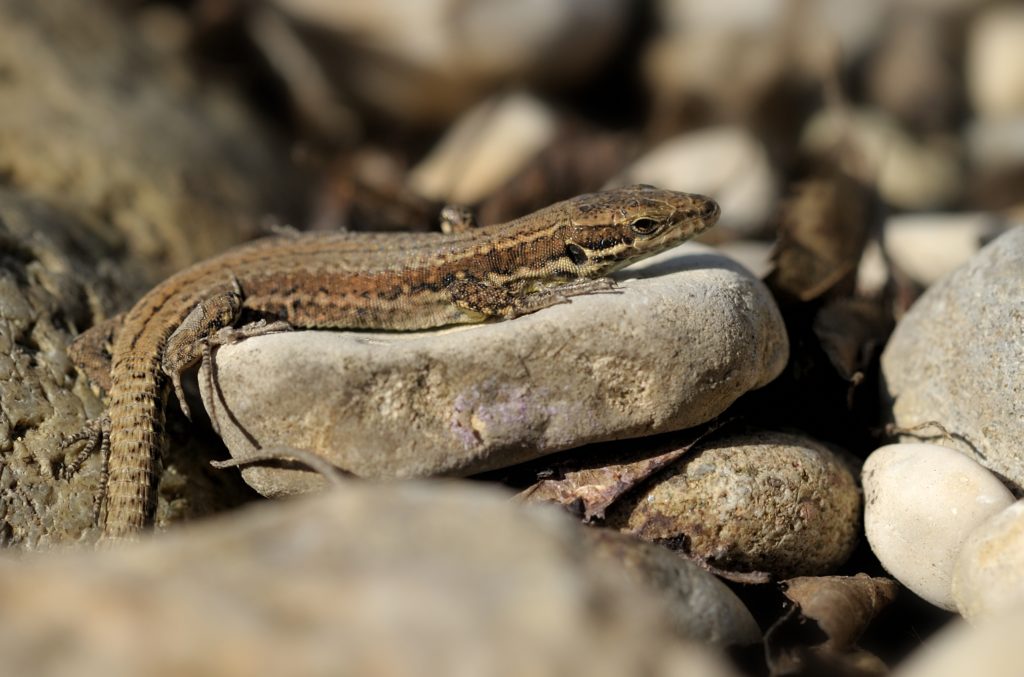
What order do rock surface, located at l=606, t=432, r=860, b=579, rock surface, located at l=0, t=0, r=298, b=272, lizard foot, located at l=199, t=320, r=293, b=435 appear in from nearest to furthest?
rock surface, located at l=606, t=432, r=860, b=579 < lizard foot, located at l=199, t=320, r=293, b=435 < rock surface, located at l=0, t=0, r=298, b=272

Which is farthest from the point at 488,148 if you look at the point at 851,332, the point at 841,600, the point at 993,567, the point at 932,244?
the point at 993,567

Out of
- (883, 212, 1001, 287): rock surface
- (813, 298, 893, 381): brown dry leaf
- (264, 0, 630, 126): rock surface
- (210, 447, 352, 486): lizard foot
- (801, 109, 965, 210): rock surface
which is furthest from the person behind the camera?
(801, 109, 965, 210): rock surface

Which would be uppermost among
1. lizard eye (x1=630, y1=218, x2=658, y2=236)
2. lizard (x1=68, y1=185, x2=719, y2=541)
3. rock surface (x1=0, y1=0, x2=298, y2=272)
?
rock surface (x1=0, y1=0, x2=298, y2=272)

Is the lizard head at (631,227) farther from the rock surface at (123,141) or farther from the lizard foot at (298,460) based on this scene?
the rock surface at (123,141)

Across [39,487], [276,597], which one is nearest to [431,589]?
[276,597]

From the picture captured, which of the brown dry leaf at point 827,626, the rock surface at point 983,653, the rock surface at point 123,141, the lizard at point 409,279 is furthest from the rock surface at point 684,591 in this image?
the rock surface at point 123,141

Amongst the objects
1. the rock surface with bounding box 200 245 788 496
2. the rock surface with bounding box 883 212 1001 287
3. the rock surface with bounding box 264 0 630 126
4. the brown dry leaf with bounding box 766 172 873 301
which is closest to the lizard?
the rock surface with bounding box 200 245 788 496

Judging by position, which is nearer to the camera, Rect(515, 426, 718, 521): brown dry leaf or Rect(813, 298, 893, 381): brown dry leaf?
Rect(515, 426, 718, 521): brown dry leaf

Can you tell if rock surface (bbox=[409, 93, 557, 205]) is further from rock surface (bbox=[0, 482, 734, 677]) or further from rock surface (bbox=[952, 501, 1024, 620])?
rock surface (bbox=[0, 482, 734, 677])

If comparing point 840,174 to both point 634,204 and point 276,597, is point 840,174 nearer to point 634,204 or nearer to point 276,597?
point 634,204
